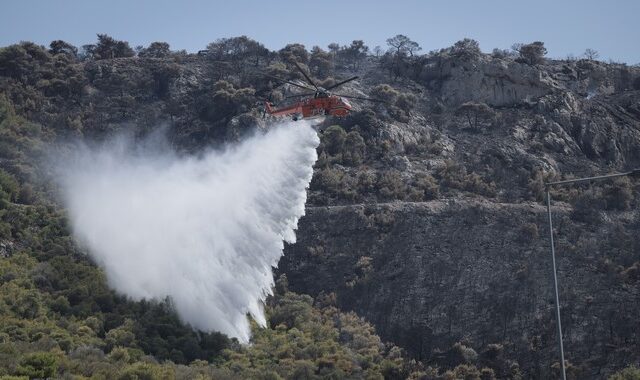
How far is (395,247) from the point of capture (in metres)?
83.2

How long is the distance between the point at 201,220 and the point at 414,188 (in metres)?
25.1

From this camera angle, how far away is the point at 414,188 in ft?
309

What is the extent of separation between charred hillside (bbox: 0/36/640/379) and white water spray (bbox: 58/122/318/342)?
255 centimetres

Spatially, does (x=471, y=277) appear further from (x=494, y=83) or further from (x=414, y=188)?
(x=494, y=83)

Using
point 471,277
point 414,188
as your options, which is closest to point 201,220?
point 414,188

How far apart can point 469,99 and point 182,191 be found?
156 ft

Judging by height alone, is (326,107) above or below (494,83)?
below

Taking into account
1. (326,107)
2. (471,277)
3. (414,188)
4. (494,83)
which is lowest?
(471,277)

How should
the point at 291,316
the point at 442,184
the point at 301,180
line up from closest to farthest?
the point at 291,316
the point at 301,180
the point at 442,184

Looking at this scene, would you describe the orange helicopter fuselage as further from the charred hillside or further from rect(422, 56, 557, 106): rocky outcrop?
rect(422, 56, 557, 106): rocky outcrop

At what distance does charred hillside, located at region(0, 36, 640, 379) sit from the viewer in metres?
69.9

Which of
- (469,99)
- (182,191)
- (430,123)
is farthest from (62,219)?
(469,99)

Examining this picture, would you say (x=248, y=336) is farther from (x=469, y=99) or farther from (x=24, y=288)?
(x=469, y=99)

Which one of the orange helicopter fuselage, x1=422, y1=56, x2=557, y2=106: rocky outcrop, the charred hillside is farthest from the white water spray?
x1=422, y1=56, x2=557, y2=106: rocky outcrop
